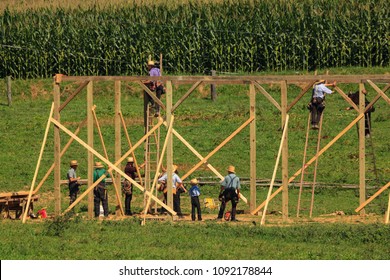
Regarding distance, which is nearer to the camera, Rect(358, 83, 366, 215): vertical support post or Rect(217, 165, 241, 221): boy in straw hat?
Rect(217, 165, 241, 221): boy in straw hat

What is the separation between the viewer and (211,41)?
60.7 m

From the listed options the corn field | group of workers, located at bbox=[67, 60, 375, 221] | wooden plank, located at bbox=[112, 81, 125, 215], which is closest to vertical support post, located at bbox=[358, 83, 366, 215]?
group of workers, located at bbox=[67, 60, 375, 221]

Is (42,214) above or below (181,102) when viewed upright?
below

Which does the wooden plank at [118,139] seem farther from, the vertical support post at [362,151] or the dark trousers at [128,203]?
the vertical support post at [362,151]

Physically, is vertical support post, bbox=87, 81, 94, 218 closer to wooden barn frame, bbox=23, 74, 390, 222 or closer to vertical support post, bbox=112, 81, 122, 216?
wooden barn frame, bbox=23, 74, 390, 222

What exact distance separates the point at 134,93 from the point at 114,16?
6365 millimetres

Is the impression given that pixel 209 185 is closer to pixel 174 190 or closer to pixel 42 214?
pixel 174 190

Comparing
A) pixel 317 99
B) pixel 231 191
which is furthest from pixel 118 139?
pixel 317 99

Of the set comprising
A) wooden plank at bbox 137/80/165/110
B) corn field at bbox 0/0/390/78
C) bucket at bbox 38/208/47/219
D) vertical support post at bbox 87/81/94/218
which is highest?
corn field at bbox 0/0/390/78

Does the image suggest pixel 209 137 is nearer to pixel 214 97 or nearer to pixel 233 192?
pixel 214 97

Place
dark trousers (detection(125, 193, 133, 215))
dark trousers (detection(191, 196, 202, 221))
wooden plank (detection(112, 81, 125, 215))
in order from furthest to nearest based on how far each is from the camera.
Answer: dark trousers (detection(125, 193, 133, 215)) → wooden plank (detection(112, 81, 125, 215)) → dark trousers (detection(191, 196, 202, 221))

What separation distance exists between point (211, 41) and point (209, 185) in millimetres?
16559

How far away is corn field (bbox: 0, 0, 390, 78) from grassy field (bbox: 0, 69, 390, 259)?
1.76 m

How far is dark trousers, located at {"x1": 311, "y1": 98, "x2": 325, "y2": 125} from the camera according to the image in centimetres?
4103
